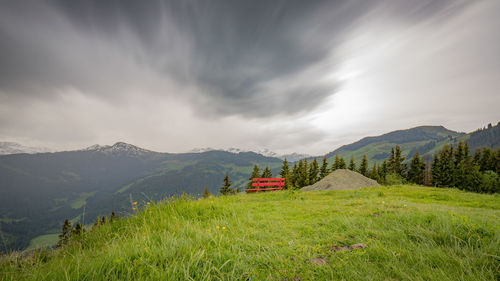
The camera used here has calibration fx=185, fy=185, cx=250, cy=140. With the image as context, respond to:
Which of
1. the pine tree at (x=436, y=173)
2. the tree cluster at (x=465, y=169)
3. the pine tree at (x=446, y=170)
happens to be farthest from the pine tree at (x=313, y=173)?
the pine tree at (x=446, y=170)

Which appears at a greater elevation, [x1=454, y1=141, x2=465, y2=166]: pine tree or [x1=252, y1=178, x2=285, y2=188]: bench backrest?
[x1=454, y1=141, x2=465, y2=166]: pine tree

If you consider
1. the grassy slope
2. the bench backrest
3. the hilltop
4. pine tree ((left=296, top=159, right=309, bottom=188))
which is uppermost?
the grassy slope

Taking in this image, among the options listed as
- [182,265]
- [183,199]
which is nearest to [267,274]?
[182,265]

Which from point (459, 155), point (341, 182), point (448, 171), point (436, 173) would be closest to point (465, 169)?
point (448, 171)

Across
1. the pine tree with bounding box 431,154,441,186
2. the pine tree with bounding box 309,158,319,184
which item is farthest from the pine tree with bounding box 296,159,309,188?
the pine tree with bounding box 431,154,441,186

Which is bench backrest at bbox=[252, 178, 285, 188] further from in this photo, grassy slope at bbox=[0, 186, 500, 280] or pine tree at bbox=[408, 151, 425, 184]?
pine tree at bbox=[408, 151, 425, 184]

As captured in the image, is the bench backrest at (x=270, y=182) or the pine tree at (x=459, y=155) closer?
the bench backrest at (x=270, y=182)

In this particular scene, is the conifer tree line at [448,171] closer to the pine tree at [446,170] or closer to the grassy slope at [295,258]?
the pine tree at [446,170]

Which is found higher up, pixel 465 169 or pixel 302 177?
pixel 465 169

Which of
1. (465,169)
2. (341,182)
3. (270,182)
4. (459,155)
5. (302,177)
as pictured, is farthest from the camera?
(302,177)

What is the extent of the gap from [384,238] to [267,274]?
2850 millimetres

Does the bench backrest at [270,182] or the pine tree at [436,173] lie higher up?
the bench backrest at [270,182]

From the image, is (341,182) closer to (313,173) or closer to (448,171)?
(313,173)

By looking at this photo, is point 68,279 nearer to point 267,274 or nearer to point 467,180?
point 267,274
